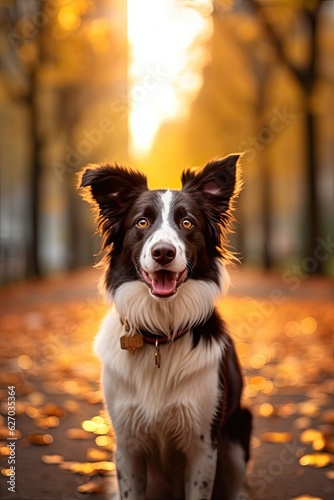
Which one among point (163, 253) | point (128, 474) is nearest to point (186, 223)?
point (163, 253)

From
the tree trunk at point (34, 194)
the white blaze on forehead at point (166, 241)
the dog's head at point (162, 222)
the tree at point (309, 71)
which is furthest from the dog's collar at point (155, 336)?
the tree trunk at point (34, 194)

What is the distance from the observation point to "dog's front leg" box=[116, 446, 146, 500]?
12.9 feet

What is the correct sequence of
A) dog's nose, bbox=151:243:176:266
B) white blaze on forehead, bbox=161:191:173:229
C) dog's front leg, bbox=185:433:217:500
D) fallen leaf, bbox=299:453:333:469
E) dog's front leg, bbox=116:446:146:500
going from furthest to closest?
fallen leaf, bbox=299:453:333:469
dog's front leg, bbox=116:446:146:500
dog's front leg, bbox=185:433:217:500
white blaze on forehead, bbox=161:191:173:229
dog's nose, bbox=151:243:176:266

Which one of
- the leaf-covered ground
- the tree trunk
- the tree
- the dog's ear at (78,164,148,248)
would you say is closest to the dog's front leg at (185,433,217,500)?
the leaf-covered ground

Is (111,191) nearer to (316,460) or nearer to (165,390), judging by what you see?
(165,390)

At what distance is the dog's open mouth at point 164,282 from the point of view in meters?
3.60

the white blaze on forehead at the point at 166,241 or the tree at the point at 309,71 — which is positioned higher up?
the tree at the point at 309,71

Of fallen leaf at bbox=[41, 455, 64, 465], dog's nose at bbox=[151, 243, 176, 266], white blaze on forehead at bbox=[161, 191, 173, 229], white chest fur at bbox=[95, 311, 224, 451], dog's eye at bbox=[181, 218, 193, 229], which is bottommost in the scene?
fallen leaf at bbox=[41, 455, 64, 465]

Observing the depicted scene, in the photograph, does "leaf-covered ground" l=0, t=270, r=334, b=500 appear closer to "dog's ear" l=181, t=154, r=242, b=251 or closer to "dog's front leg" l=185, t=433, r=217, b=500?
"dog's front leg" l=185, t=433, r=217, b=500

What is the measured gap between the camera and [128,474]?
3930mm

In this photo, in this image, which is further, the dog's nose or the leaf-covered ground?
the leaf-covered ground

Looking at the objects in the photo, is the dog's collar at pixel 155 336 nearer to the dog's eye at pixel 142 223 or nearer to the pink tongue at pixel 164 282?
the pink tongue at pixel 164 282

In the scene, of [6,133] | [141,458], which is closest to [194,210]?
[141,458]

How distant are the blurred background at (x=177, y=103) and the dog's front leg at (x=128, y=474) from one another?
5964mm
